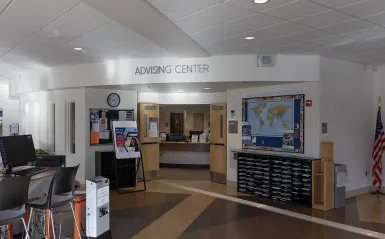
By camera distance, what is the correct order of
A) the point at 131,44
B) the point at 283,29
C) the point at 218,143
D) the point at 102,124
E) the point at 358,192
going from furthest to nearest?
the point at 218,143 → the point at 102,124 → the point at 358,192 → the point at 131,44 → the point at 283,29

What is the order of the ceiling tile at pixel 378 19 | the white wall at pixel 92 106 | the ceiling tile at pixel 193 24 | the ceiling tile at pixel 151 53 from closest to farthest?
1. the ceiling tile at pixel 378 19
2. the ceiling tile at pixel 193 24
3. the ceiling tile at pixel 151 53
4. the white wall at pixel 92 106

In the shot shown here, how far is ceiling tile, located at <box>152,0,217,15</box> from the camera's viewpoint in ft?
12.1

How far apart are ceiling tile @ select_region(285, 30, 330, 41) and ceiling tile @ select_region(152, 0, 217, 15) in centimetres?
194

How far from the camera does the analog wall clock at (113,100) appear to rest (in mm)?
7950

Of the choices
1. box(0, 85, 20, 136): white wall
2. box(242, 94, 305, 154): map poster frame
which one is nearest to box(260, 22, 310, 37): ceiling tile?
box(242, 94, 305, 154): map poster frame

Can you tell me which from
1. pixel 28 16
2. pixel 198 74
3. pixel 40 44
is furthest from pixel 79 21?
pixel 198 74

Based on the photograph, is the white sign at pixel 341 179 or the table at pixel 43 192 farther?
the white sign at pixel 341 179

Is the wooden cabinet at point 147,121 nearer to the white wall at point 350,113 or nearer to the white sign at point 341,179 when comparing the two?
the white wall at point 350,113

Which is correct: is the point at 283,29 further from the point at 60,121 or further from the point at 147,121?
the point at 60,121

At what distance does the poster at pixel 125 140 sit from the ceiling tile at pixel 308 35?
4.13 m

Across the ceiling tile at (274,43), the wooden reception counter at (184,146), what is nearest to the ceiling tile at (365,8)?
the ceiling tile at (274,43)

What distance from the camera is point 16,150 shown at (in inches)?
175

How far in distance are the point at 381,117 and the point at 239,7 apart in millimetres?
5478

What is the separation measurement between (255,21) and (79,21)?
2473mm
